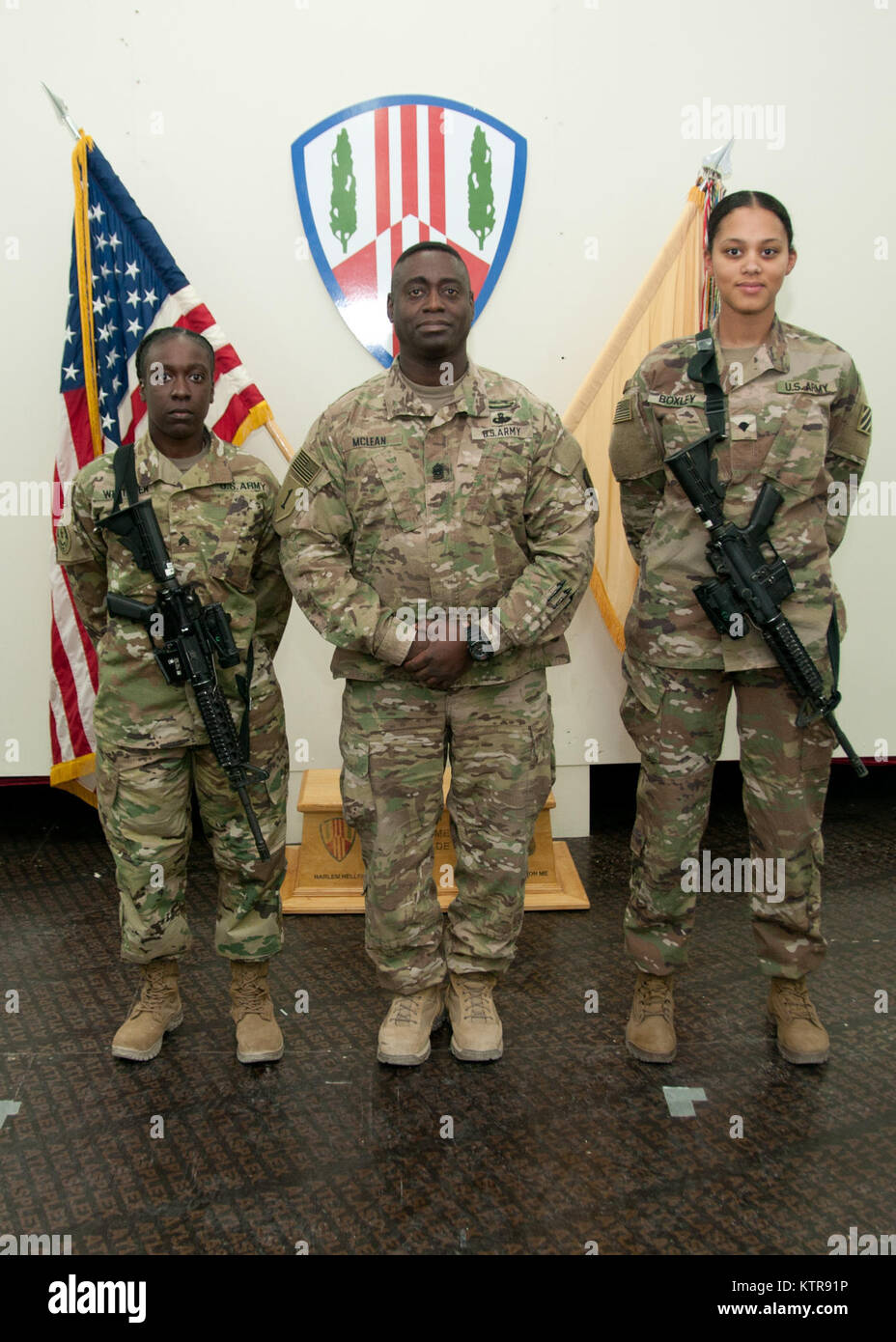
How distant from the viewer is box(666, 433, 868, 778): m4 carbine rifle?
2.22 meters

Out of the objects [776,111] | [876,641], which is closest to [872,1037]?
[876,641]

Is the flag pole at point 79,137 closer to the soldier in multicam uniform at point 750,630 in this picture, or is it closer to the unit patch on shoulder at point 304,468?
the unit patch on shoulder at point 304,468

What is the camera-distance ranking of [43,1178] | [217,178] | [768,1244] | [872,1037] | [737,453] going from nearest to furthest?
1. [768,1244]
2. [43,1178]
3. [737,453]
4. [872,1037]
5. [217,178]

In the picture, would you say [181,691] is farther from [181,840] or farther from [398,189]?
[398,189]

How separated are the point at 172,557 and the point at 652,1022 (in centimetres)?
154

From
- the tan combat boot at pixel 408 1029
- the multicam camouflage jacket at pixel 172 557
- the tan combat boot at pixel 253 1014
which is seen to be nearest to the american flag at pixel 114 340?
the multicam camouflage jacket at pixel 172 557

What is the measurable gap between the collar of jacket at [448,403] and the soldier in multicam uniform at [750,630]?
349mm

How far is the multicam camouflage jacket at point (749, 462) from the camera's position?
2.24 meters

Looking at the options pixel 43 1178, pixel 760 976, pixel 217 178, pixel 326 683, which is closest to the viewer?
pixel 43 1178

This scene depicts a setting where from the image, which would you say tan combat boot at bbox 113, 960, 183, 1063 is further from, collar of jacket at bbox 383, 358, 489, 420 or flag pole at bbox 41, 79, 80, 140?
flag pole at bbox 41, 79, 80, 140

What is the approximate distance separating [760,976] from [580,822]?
1157mm

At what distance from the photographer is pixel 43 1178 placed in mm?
2066

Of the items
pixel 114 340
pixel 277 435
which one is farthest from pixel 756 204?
pixel 114 340

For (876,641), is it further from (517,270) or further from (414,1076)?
(414,1076)
